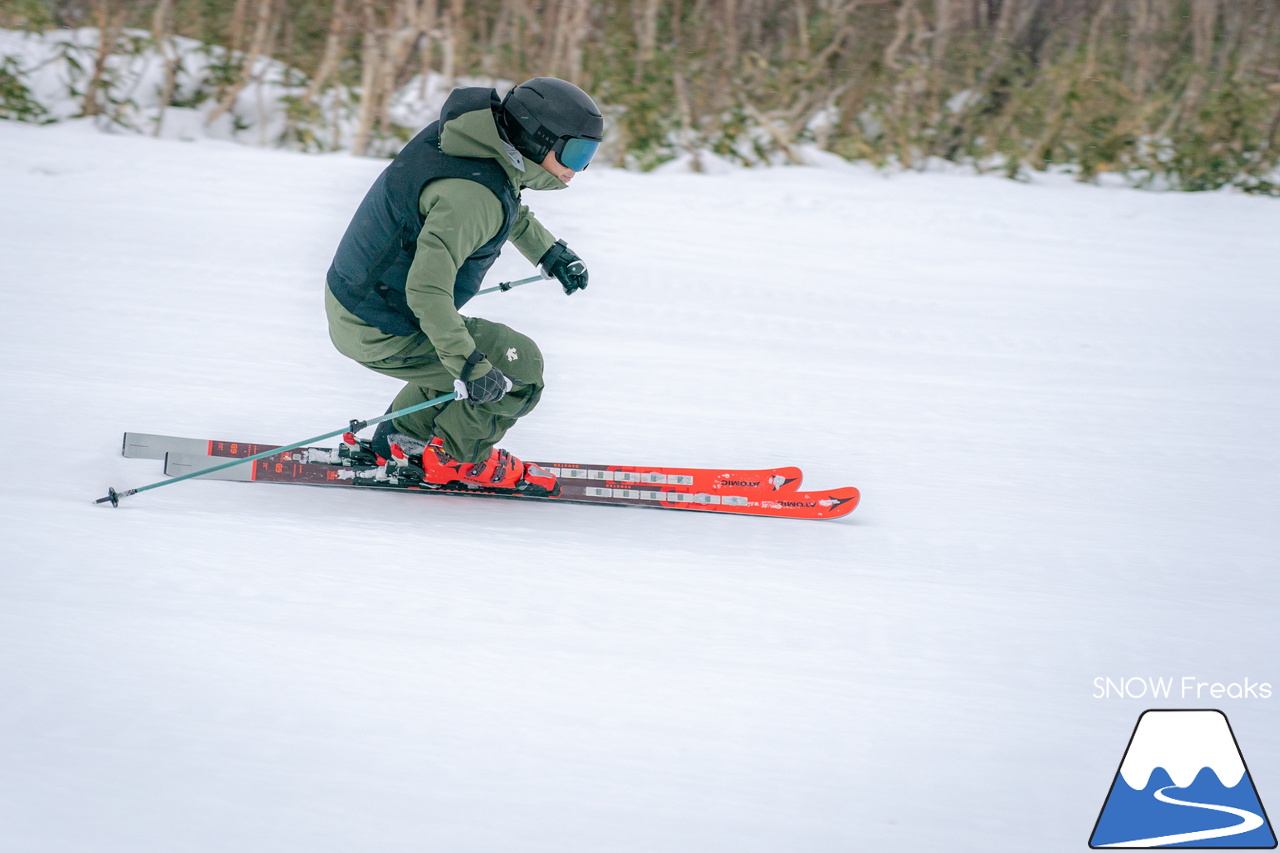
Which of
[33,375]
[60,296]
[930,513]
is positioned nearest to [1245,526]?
[930,513]

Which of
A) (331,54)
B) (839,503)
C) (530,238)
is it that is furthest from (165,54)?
(839,503)

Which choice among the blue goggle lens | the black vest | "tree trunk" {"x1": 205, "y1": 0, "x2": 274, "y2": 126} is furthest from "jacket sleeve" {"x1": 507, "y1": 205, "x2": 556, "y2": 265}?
"tree trunk" {"x1": 205, "y1": 0, "x2": 274, "y2": 126}

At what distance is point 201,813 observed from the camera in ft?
6.27

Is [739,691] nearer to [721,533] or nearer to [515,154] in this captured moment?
[721,533]

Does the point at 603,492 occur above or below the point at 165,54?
below

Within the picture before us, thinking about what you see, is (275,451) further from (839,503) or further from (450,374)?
(839,503)

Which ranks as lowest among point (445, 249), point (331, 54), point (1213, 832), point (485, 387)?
point (1213, 832)

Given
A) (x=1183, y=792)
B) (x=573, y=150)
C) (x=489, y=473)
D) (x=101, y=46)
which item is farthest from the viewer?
(x=101, y=46)

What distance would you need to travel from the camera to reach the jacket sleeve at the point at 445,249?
263cm

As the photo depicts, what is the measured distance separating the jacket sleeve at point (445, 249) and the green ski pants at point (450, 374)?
0.30 meters

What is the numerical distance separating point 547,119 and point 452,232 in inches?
15.7

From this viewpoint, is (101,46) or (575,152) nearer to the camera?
(575,152)

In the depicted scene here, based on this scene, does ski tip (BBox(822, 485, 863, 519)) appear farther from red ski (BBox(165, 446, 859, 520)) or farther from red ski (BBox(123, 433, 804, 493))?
red ski (BBox(123, 433, 804, 493))

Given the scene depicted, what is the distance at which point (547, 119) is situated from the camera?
2.67 m
